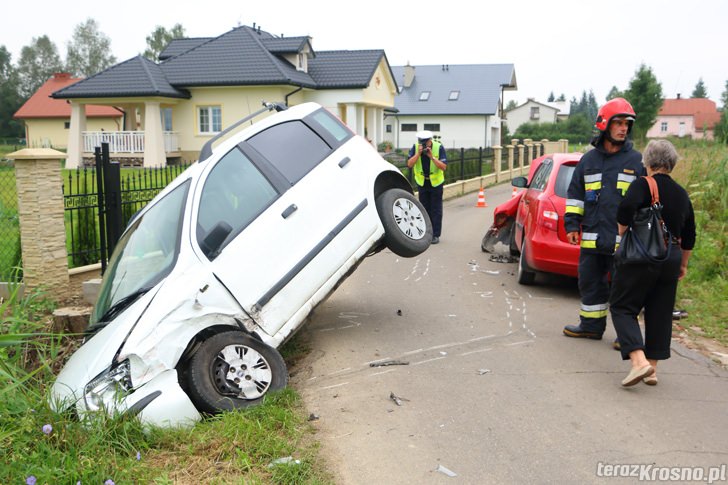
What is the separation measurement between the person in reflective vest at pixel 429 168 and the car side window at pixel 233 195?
5556 mm

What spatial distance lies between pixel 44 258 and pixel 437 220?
5.99 metres

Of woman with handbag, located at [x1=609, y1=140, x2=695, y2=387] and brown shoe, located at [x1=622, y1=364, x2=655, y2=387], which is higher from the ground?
Result: woman with handbag, located at [x1=609, y1=140, x2=695, y2=387]

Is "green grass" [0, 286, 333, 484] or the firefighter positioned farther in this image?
the firefighter

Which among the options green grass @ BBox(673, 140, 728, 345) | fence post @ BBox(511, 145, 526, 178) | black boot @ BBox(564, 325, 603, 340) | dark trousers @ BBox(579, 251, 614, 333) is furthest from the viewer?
fence post @ BBox(511, 145, 526, 178)

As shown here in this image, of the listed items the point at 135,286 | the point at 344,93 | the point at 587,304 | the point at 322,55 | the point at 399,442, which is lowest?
the point at 399,442

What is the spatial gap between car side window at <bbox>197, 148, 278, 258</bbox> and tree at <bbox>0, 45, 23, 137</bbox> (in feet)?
224

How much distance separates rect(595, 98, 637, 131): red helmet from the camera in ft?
18.5

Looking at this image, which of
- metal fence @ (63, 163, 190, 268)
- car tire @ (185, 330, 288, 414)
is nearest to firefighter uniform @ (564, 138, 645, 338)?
car tire @ (185, 330, 288, 414)

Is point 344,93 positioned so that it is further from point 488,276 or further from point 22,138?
point 22,138

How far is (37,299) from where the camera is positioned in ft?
26.1

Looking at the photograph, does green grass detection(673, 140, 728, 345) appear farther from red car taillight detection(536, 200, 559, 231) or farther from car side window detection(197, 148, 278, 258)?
car side window detection(197, 148, 278, 258)

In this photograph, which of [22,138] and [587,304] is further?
[22,138]

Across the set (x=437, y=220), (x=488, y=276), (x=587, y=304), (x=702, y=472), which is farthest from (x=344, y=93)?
(x=702, y=472)

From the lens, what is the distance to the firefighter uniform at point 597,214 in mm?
5797
